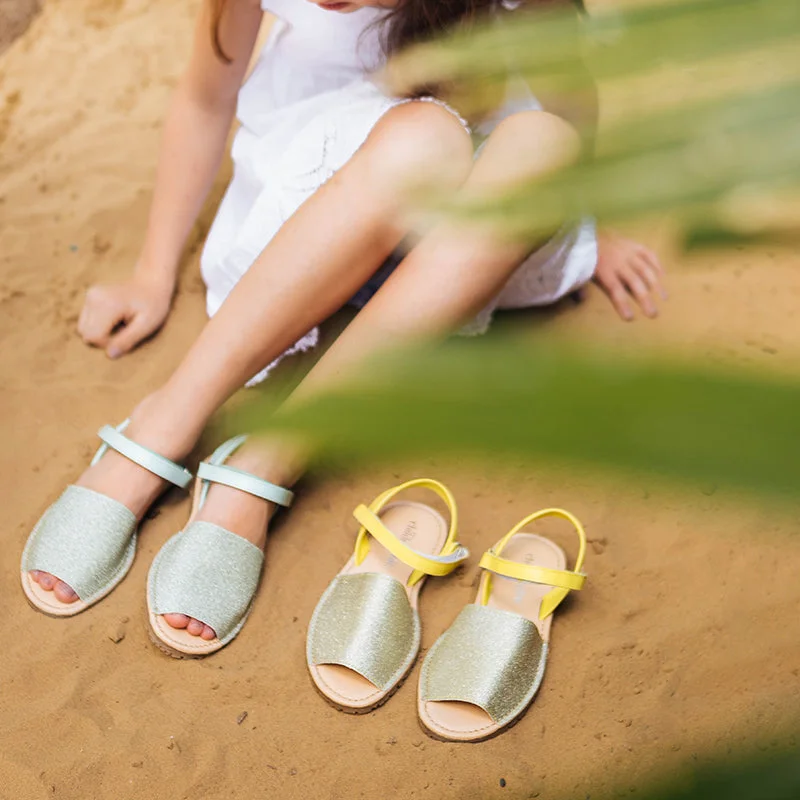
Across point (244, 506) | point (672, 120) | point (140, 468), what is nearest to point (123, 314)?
point (140, 468)

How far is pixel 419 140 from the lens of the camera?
1069mm

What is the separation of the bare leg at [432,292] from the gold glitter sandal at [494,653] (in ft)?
0.96

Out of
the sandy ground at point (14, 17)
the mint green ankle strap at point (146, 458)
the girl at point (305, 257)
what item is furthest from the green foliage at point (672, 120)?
the sandy ground at point (14, 17)

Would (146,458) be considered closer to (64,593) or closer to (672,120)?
(64,593)

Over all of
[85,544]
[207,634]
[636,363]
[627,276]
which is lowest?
[627,276]

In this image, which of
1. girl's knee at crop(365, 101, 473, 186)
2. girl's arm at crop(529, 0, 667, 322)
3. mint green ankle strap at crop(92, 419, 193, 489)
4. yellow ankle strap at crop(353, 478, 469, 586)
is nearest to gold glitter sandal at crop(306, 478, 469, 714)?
yellow ankle strap at crop(353, 478, 469, 586)

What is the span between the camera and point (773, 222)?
1.09 ft

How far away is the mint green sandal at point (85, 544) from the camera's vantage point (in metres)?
1.02

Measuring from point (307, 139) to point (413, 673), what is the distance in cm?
78

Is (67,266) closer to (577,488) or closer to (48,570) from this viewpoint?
(48,570)

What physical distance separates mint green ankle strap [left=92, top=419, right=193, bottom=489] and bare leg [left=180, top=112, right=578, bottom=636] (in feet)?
0.20

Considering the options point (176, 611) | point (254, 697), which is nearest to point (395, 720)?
point (254, 697)

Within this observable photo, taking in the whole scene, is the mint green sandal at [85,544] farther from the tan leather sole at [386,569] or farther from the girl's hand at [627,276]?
the girl's hand at [627,276]

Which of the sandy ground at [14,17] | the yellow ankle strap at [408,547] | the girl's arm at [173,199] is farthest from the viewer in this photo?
the sandy ground at [14,17]
